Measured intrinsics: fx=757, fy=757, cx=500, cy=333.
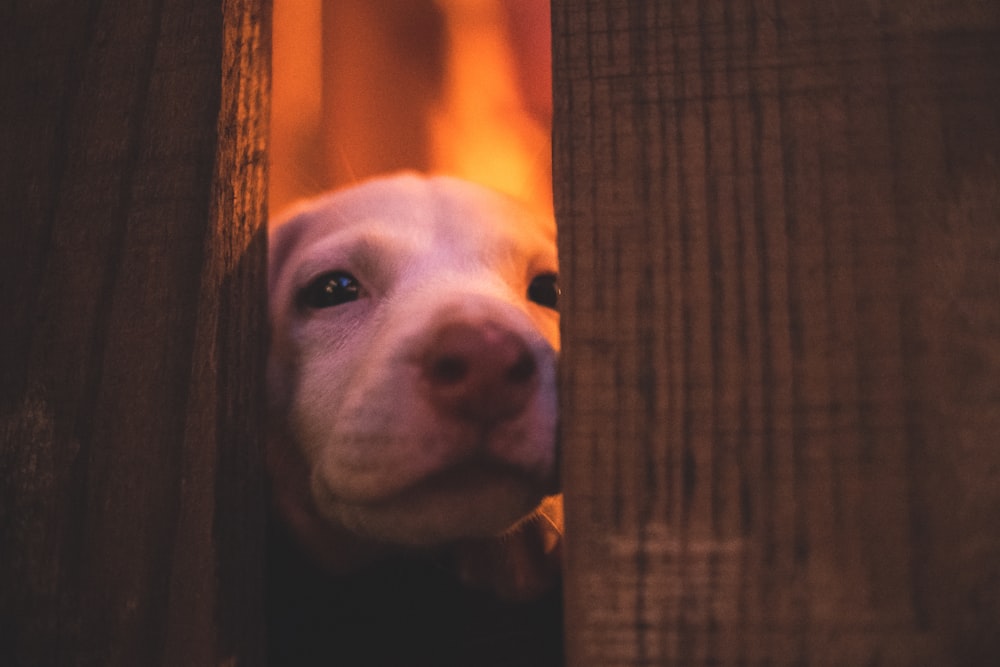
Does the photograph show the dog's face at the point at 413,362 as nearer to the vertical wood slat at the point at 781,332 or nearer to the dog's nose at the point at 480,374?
the dog's nose at the point at 480,374

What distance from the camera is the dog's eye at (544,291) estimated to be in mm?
2047

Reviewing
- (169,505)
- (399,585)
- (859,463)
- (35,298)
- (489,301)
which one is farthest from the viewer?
(399,585)

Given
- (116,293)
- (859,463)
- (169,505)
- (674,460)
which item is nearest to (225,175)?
(116,293)

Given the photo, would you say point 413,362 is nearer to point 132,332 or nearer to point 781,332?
point 132,332

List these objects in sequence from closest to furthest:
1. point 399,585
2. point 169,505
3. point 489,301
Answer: point 169,505, point 489,301, point 399,585

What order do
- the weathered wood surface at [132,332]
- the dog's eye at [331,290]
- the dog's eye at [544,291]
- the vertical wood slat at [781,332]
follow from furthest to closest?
the dog's eye at [544,291], the dog's eye at [331,290], the weathered wood surface at [132,332], the vertical wood slat at [781,332]

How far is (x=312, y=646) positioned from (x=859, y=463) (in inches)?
48.1

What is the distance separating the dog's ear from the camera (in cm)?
173

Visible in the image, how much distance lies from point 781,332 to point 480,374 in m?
0.57

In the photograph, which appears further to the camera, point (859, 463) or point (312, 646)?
point (312, 646)

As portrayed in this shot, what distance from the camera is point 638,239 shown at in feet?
2.96

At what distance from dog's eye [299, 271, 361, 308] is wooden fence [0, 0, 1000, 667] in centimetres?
81

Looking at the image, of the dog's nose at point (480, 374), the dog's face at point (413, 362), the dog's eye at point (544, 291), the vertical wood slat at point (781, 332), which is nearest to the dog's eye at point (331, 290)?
the dog's face at point (413, 362)

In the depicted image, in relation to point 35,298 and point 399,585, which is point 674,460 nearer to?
point 35,298
